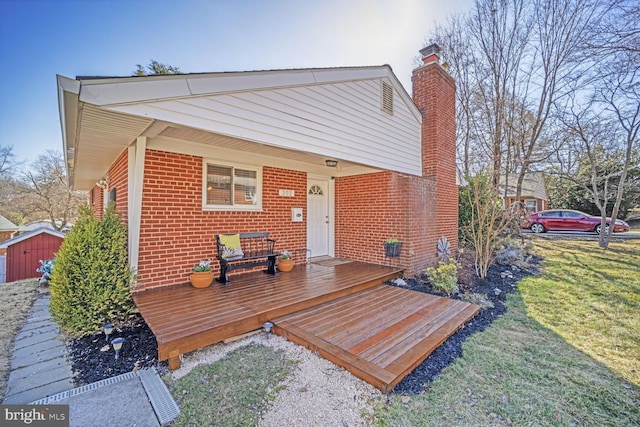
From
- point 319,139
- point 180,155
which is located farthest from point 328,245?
point 180,155

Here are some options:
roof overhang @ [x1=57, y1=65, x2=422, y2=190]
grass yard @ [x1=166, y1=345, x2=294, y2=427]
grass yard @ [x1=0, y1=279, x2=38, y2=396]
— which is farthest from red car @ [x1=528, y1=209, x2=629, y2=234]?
grass yard @ [x1=0, y1=279, x2=38, y2=396]

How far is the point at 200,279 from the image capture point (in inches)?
185

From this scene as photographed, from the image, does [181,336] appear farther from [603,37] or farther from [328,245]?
[603,37]

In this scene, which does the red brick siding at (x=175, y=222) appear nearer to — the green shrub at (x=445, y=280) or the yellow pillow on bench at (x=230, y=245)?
the yellow pillow on bench at (x=230, y=245)

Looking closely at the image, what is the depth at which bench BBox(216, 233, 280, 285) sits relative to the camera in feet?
16.5

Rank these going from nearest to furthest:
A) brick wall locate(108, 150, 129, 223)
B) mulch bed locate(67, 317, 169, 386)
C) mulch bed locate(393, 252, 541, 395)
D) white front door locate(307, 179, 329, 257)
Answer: mulch bed locate(393, 252, 541, 395), mulch bed locate(67, 317, 169, 386), brick wall locate(108, 150, 129, 223), white front door locate(307, 179, 329, 257)

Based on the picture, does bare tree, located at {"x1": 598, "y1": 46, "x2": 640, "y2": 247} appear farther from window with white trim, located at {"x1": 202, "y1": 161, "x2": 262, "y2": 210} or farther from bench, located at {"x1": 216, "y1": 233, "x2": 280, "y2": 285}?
bench, located at {"x1": 216, "y1": 233, "x2": 280, "y2": 285}

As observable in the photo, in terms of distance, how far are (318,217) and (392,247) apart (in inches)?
89.6

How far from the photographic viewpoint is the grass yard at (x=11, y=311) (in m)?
3.17

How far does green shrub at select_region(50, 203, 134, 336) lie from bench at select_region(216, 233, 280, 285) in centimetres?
143

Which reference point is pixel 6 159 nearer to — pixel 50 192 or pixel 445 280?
pixel 50 192

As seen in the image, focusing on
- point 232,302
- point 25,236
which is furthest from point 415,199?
point 25,236

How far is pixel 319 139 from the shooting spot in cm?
490

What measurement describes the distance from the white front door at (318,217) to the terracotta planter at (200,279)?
3200mm
